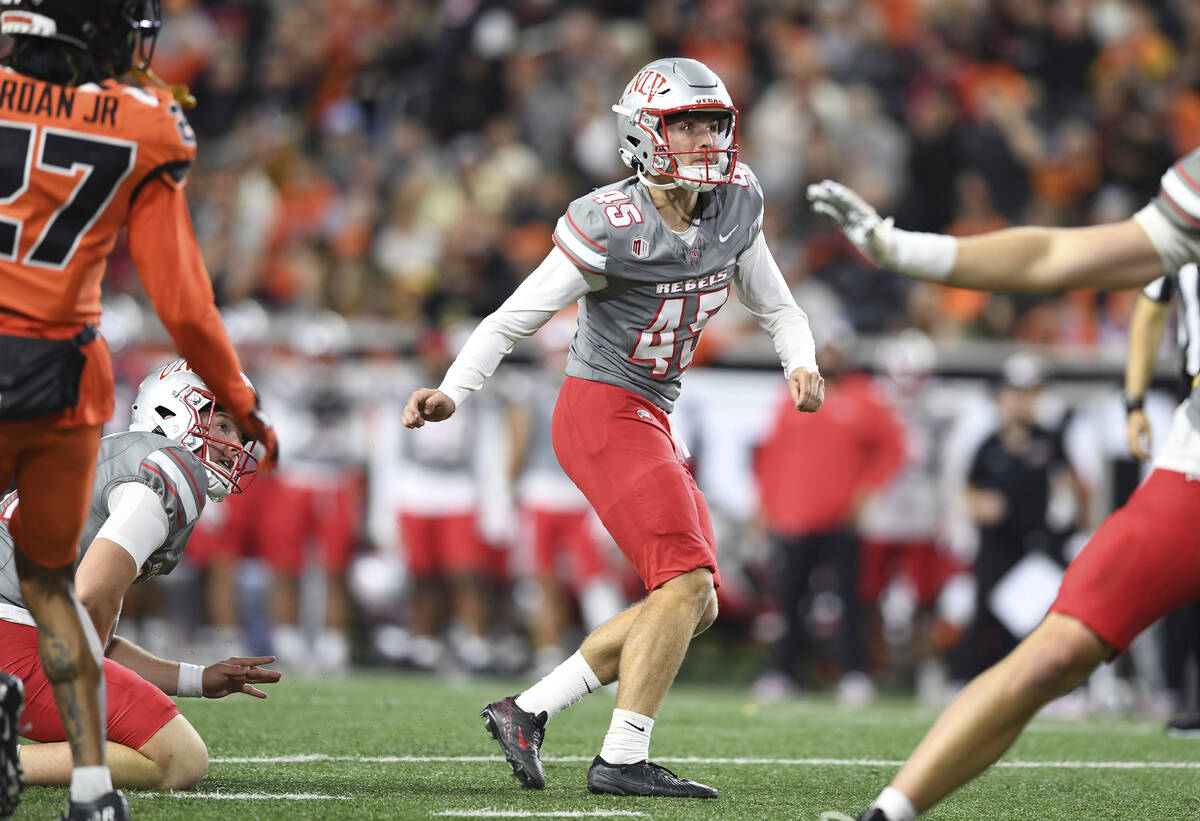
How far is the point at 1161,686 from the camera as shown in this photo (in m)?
8.86

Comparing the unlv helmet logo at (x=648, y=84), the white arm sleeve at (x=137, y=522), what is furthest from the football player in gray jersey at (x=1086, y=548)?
the white arm sleeve at (x=137, y=522)

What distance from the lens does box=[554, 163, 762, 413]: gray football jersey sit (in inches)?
192

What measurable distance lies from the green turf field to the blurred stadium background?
176 centimetres

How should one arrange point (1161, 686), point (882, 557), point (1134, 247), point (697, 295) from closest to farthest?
point (1134, 247) → point (697, 295) → point (1161, 686) → point (882, 557)

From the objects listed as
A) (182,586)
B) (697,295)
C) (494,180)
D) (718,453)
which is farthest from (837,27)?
(697,295)

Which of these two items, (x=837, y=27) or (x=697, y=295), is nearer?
(x=697, y=295)

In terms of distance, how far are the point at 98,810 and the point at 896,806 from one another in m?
1.74

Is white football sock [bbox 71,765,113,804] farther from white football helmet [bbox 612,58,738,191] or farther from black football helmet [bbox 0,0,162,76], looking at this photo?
white football helmet [bbox 612,58,738,191]

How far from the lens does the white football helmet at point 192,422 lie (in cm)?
469

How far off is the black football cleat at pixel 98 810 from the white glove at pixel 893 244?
2.03 meters

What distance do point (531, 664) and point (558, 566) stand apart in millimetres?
652

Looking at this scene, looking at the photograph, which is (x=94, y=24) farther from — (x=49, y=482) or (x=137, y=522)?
(x=137, y=522)

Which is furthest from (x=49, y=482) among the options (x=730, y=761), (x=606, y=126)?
(x=606, y=126)

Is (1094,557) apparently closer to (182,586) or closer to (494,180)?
(182,586)
